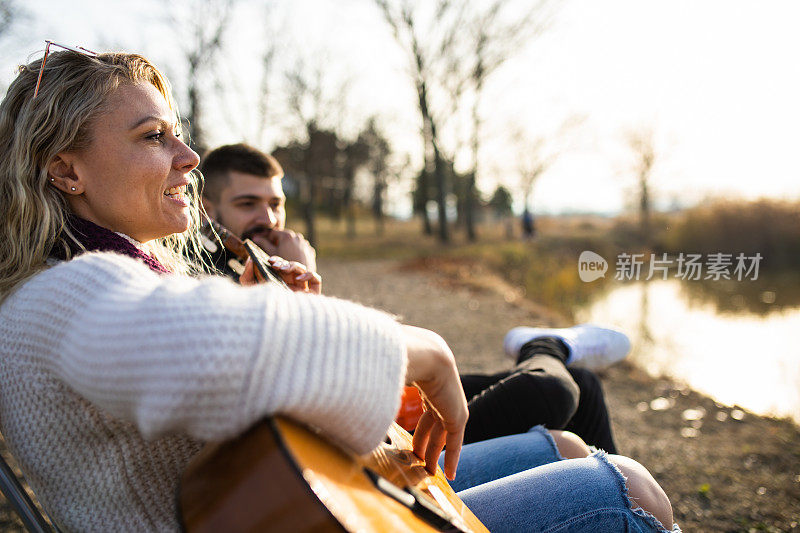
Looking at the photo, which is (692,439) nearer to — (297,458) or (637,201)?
(297,458)

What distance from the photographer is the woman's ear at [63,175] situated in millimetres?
1148

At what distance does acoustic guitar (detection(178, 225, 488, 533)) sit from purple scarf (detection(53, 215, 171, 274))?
0.56 metres

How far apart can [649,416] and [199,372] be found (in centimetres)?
400

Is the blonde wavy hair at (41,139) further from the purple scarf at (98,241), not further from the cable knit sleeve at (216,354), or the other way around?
→ the cable knit sleeve at (216,354)

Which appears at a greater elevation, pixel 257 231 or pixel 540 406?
pixel 257 231

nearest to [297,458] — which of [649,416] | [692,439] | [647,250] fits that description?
[692,439]

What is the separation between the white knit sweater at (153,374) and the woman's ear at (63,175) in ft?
1.14

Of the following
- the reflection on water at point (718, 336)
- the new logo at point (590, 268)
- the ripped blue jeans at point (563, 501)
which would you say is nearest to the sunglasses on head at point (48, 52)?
the ripped blue jeans at point (563, 501)

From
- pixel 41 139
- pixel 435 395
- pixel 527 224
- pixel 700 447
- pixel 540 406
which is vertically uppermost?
pixel 41 139

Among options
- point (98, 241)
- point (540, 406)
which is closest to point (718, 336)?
point (540, 406)

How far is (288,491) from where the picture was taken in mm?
625

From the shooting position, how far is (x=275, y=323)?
2.20 ft

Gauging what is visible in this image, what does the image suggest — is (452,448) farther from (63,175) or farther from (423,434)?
(63,175)

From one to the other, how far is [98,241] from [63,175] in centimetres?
20
